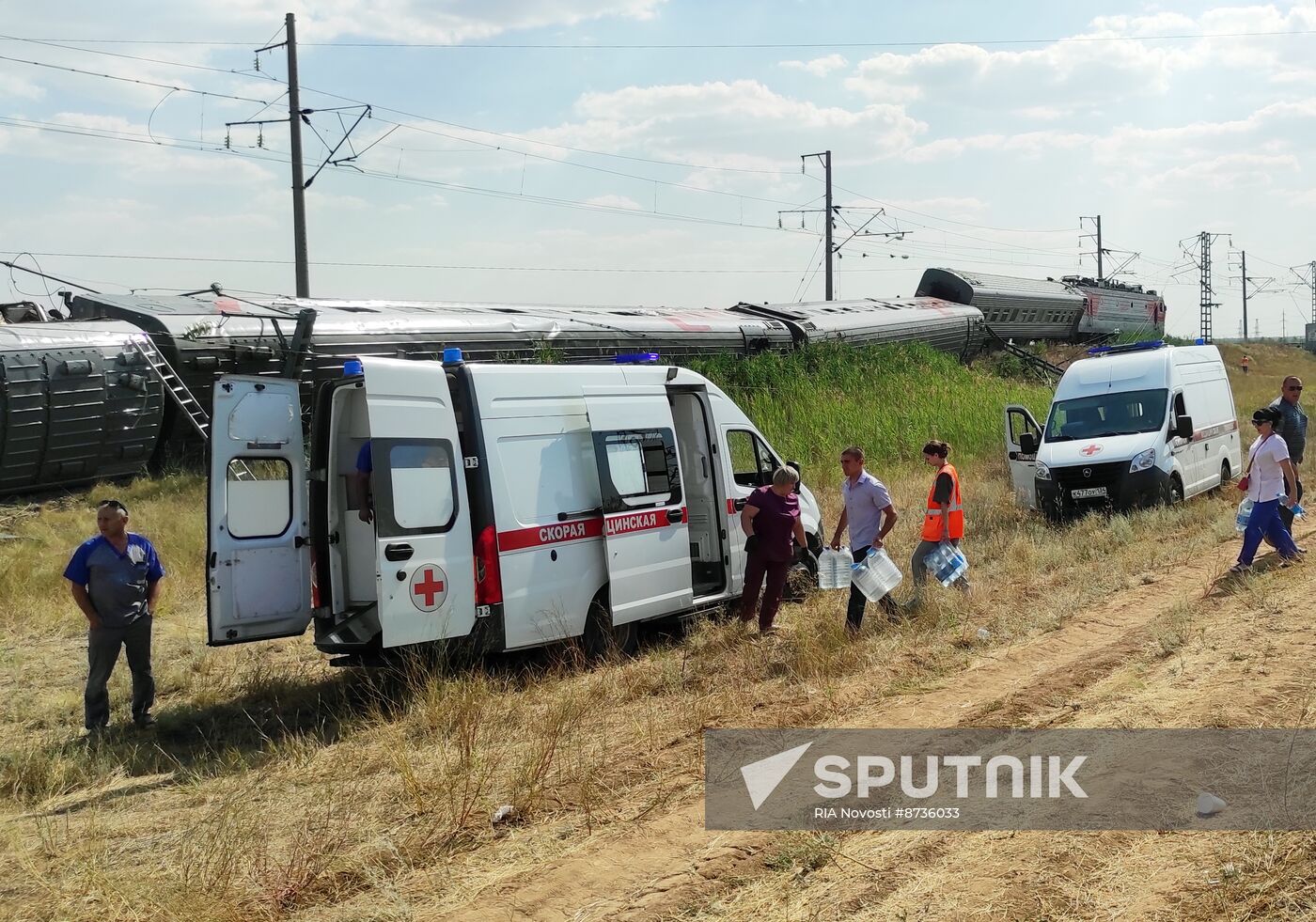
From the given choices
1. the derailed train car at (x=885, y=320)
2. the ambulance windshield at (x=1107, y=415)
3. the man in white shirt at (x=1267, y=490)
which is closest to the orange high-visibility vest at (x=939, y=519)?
the man in white shirt at (x=1267, y=490)

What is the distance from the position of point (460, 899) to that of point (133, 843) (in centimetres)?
203

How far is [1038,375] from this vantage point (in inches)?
1368

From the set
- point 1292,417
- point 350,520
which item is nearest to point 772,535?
point 350,520

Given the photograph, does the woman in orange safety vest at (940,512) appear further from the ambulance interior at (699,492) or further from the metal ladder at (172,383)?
the metal ladder at (172,383)

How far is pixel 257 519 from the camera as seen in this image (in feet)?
26.9

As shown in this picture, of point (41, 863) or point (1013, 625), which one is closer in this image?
point (41, 863)

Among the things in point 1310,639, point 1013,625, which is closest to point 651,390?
point 1013,625

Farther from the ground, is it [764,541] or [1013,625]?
[764,541]

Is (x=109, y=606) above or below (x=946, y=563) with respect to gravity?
above

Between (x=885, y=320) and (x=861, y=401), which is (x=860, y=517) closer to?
(x=861, y=401)

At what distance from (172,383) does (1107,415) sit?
43.9ft

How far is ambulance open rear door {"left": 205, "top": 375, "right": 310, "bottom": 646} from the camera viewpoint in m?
7.94

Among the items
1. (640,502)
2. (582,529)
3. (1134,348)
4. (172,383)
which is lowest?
(582,529)

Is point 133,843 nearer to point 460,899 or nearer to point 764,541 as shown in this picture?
point 460,899
